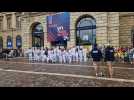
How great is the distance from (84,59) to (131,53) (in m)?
5.09

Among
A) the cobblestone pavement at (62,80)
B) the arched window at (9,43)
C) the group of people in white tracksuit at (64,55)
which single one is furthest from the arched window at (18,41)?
the cobblestone pavement at (62,80)

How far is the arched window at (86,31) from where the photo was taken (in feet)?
125

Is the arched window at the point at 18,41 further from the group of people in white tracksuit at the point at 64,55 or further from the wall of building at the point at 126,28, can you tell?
the wall of building at the point at 126,28

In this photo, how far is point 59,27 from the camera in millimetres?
40562

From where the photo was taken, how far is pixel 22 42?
47.4 m

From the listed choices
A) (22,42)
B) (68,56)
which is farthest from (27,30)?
(68,56)

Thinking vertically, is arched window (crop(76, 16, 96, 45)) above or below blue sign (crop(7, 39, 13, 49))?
above

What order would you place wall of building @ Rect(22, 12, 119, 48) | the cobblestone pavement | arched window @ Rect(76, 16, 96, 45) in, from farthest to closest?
arched window @ Rect(76, 16, 96, 45) < wall of building @ Rect(22, 12, 119, 48) < the cobblestone pavement

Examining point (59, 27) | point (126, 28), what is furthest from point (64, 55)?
point (59, 27)

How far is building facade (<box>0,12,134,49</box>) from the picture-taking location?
119 ft

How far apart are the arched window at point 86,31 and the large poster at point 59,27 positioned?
143 centimetres

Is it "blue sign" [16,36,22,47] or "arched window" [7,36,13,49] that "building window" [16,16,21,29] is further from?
"arched window" [7,36,13,49]

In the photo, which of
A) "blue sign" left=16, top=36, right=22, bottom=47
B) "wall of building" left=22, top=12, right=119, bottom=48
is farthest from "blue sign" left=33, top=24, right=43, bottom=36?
"wall of building" left=22, top=12, right=119, bottom=48
